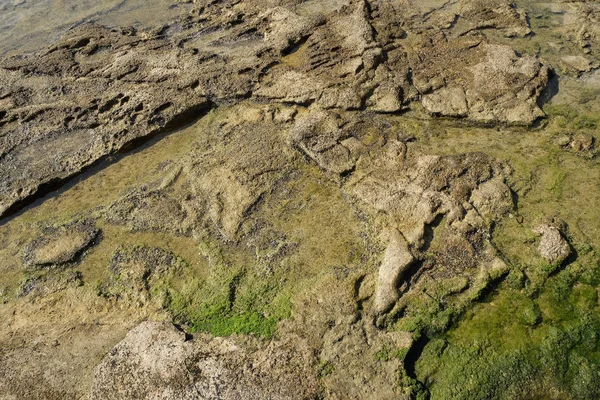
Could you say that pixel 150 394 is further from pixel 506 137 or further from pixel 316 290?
pixel 506 137

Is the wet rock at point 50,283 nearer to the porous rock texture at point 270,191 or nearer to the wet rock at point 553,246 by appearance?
the porous rock texture at point 270,191

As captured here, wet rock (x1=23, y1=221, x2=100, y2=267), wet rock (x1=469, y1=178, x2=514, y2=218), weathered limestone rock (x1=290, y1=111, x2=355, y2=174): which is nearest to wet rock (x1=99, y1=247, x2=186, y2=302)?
wet rock (x1=23, y1=221, x2=100, y2=267)

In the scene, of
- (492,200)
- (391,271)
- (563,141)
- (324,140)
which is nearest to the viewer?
(391,271)

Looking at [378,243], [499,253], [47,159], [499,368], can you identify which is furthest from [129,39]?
[499,368]

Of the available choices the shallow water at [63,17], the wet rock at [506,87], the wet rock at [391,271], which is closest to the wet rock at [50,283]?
the wet rock at [391,271]

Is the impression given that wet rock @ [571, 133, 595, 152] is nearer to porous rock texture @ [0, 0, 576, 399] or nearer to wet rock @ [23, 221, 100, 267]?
porous rock texture @ [0, 0, 576, 399]

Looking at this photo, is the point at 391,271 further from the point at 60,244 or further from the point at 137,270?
the point at 60,244

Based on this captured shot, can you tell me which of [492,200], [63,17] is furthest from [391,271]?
[63,17]
